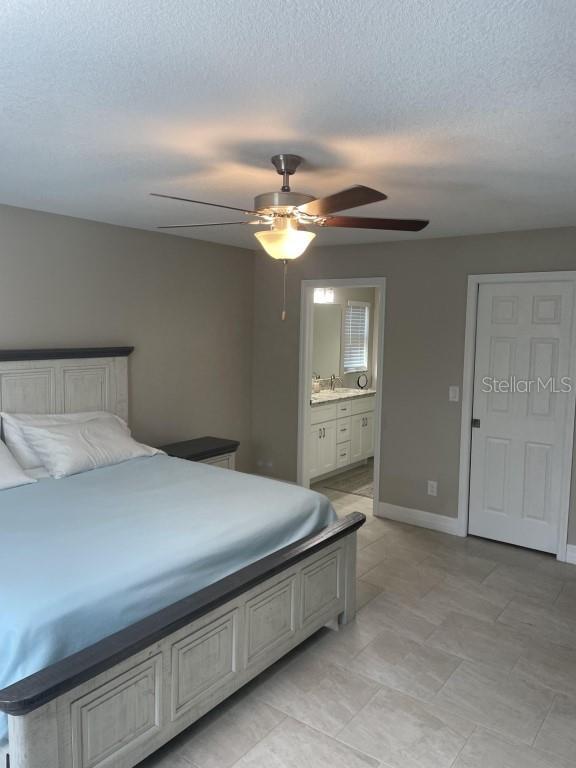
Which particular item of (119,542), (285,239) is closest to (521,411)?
(285,239)

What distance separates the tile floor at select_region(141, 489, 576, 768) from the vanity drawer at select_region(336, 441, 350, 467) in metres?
2.18

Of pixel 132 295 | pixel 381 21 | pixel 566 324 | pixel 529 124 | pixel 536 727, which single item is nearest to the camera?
pixel 381 21

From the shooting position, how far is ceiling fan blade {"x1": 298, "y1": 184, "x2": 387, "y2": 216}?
2.08 metres

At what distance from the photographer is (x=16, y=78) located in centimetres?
174

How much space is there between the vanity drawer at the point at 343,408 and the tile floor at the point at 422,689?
7.57 ft

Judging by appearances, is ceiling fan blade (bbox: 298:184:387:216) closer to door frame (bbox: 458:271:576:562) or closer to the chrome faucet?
door frame (bbox: 458:271:576:562)

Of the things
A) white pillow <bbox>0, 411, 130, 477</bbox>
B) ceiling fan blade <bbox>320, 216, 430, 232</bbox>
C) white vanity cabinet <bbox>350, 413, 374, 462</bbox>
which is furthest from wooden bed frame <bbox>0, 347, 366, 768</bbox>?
white vanity cabinet <bbox>350, 413, 374, 462</bbox>

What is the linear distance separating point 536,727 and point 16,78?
3139 mm

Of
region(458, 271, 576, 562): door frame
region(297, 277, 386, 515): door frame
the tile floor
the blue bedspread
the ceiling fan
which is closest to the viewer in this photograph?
the blue bedspread

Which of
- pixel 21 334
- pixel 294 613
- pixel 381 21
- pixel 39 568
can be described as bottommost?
pixel 294 613

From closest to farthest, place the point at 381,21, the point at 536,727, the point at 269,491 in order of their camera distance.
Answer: the point at 381,21 → the point at 536,727 → the point at 269,491

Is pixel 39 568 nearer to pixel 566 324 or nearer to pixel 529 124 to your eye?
pixel 529 124

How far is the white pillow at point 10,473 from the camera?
10.3 ft

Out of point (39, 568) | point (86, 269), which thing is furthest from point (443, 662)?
point (86, 269)
